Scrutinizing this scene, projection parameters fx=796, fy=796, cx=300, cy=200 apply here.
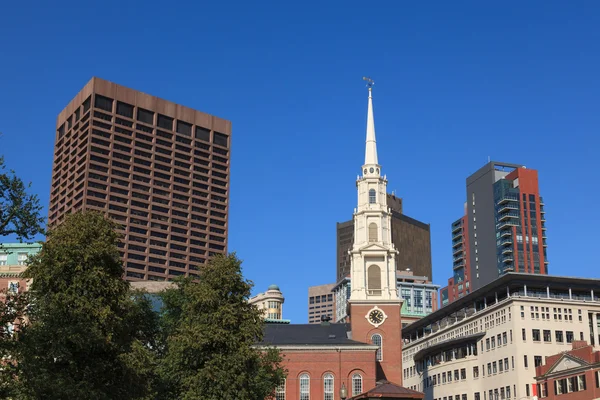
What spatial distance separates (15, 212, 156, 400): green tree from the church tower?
1928 inches

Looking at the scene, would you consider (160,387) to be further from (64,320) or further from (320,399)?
(320,399)

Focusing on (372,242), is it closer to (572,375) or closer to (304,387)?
(304,387)

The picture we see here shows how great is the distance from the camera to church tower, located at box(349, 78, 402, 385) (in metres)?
95.8

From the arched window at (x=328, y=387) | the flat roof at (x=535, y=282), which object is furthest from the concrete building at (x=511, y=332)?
the arched window at (x=328, y=387)

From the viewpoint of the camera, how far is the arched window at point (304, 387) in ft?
306

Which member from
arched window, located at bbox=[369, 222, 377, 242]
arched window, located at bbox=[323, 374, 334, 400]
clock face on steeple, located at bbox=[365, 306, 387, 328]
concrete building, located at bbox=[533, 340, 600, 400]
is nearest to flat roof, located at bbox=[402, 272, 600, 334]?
concrete building, located at bbox=[533, 340, 600, 400]

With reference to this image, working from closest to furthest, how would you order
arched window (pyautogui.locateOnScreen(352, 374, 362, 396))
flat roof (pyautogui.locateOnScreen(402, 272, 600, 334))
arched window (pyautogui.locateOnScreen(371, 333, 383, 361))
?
arched window (pyautogui.locateOnScreen(352, 374, 362, 396)) < arched window (pyautogui.locateOnScreen(371, 333, 383, 361)) < flat roof (pyautogui.locateOnScreen(402, 272, 600, 334))

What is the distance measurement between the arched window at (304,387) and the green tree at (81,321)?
45.2 meters

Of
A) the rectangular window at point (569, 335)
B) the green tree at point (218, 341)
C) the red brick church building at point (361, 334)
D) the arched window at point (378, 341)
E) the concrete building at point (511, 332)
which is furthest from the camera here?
the rectangular window at point (569, 335)

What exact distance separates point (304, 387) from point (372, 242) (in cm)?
1967

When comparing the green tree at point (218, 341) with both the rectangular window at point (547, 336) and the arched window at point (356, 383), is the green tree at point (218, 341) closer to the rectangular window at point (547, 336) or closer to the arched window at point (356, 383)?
the arched window at point (356, 383)

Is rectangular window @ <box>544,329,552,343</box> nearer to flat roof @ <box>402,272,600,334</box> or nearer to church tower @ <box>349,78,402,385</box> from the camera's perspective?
flat roof @ <box>402,272,600,334</box>

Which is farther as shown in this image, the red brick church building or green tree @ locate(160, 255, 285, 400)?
the red brick church building

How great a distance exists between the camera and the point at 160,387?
205 ft
